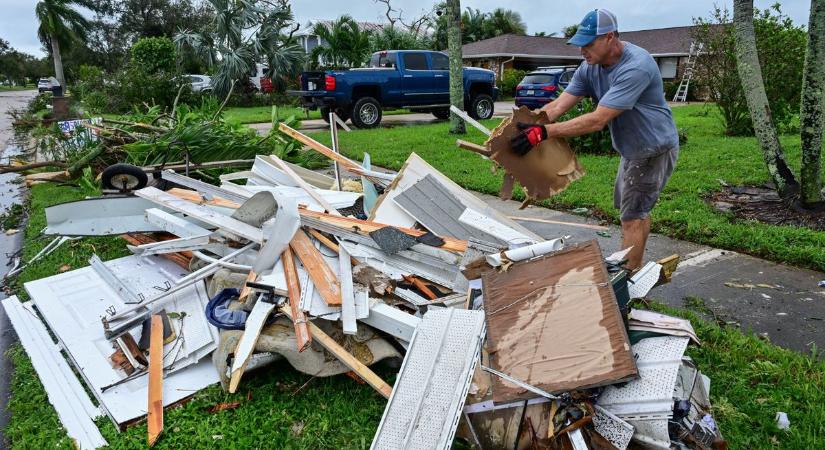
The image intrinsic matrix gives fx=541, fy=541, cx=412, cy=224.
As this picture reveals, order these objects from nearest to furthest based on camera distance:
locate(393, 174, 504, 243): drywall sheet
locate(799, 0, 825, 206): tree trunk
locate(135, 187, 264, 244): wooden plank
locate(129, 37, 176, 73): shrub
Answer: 1. locate(135, 187, 264, 244): wooden plank
2. locate(393, 174, 504, 243): drywall sheet
3. locate(799, 0, 825, 206): tree trunk
4. locate(129, 37, 176, 73): shrub

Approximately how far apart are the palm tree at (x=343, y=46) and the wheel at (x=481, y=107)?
11697 mm

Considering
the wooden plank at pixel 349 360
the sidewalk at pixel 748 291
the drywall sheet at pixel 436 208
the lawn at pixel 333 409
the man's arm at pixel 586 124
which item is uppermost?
the man's arm at pixel 586 124

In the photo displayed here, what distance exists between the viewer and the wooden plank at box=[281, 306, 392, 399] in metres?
2.63

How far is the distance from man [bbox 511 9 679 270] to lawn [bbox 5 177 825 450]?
0.95 metres

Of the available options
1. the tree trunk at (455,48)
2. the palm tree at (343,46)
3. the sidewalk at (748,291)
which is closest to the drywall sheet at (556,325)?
the sidewalk at (748,291)

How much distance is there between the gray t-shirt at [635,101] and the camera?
3.15 m

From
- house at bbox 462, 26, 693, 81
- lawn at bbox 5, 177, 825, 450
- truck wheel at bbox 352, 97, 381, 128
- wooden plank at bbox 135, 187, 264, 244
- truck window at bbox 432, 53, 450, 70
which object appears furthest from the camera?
house at bbox 462, 26, 693, 81

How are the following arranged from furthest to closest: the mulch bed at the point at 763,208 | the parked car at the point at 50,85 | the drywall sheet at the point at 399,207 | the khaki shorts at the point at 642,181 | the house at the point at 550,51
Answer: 1. the house at the point at 550,51
2. the parked car at the point at 50,85
3. the mulch bed at the point at 763,208
4. the drywall sheet at the point at 399,207
5. the khaki shorts at the point at 642,181

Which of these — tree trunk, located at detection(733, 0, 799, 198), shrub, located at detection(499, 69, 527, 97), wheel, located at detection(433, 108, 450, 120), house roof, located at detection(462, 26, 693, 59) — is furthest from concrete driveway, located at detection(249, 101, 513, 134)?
house roof, located at detection(462, 26, 693, 59)

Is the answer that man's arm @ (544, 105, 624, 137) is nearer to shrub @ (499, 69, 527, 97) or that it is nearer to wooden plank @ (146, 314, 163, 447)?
wooden plank @ (146, 314, 163, 447)

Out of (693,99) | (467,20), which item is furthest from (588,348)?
(467,20)

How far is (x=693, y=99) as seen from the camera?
2492 centimetres

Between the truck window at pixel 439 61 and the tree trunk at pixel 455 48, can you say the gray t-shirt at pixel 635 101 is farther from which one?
the truck window at pixel 439 61

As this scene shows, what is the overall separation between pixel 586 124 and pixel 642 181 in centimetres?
64
